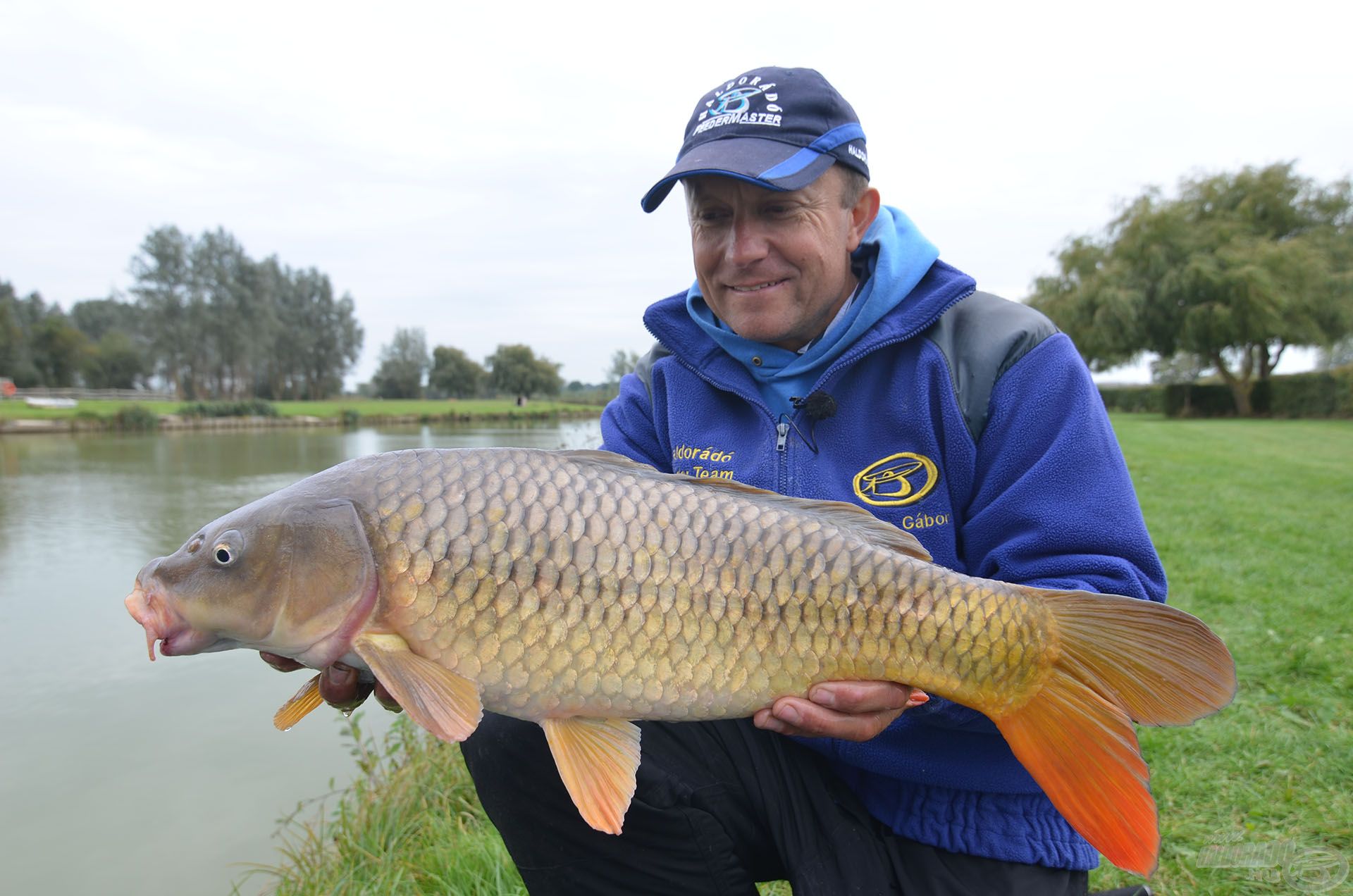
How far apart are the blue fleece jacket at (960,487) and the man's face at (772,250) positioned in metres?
0.14

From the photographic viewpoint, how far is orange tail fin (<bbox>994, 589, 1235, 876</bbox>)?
1143 millimetres

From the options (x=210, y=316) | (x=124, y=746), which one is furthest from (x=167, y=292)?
(x=124, y=746)

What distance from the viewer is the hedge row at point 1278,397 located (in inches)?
697

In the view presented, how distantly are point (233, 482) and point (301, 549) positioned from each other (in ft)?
38.5

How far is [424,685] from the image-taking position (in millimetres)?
1141

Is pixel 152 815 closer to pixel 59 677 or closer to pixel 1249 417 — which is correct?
pixel 59 677

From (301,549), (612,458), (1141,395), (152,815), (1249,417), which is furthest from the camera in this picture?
(1141,395)

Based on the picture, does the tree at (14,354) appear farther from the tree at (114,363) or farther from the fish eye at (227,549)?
the fish eye at (227,549)

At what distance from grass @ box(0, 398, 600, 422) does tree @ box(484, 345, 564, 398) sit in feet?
74.1

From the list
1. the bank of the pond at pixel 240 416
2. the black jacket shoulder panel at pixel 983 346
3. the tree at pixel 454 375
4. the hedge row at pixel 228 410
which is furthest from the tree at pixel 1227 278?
the tree at pixel 454 375

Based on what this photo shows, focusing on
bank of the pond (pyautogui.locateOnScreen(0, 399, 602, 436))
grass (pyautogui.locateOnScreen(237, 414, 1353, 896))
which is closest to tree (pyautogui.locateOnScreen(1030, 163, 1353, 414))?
bank of the pond (pyautogui.locateOnScreen(0, 399, 602, 436))

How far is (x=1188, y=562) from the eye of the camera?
4121 millimetres

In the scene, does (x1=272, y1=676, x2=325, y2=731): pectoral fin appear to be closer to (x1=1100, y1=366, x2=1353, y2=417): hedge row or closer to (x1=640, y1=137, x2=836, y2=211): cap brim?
(x1=640, y1=137, x2=836, y2=211): cap brim

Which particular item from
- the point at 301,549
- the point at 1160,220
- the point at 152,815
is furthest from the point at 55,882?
the point at 1160,220
